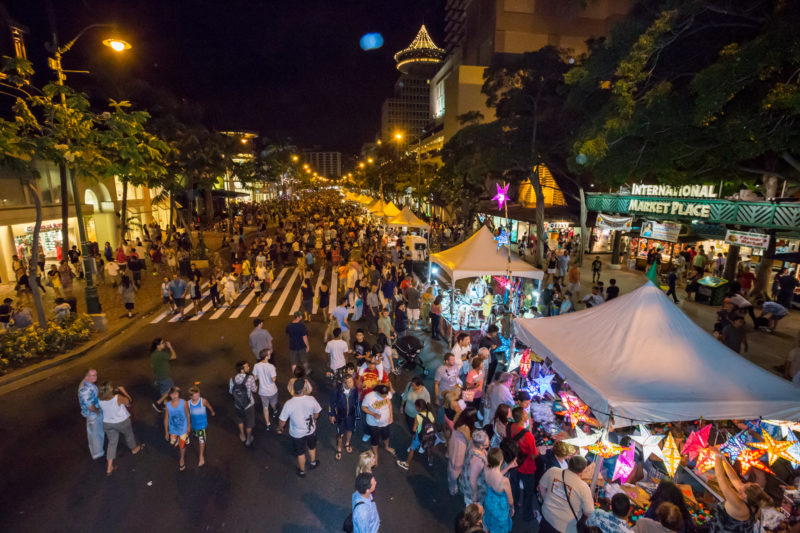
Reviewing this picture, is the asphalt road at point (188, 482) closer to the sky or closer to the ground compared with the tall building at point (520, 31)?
closer to the ground

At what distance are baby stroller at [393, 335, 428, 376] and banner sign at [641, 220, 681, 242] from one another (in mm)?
13890

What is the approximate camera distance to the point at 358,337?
7.83 metres

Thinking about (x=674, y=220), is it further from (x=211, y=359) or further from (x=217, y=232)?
(x=217, y=232)

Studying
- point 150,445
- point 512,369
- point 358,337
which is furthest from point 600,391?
point 150,445

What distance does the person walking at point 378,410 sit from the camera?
19.5ft

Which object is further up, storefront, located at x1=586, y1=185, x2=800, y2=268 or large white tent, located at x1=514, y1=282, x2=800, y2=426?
storefront, located at x1=586, y1=185, x2=800, y2=268

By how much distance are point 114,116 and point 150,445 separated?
8332mm

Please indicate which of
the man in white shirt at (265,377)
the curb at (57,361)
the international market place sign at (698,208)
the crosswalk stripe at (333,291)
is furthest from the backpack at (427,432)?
the international market place sign at (698,208)

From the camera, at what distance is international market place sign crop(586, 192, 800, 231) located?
13133 mm

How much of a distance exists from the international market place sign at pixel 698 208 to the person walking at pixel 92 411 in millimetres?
18639

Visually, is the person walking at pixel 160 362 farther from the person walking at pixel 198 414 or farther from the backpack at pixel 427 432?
the backpack at pixel 427 432

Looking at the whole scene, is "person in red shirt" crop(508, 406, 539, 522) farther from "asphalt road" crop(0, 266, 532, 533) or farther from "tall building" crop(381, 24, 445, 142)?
"tall building" crop(381, 24, 445, 142)

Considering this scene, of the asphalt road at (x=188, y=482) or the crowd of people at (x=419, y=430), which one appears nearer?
the crowd of people at (x=419, y=430)

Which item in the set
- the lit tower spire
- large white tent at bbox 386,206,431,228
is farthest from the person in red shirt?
the lit tower spire
